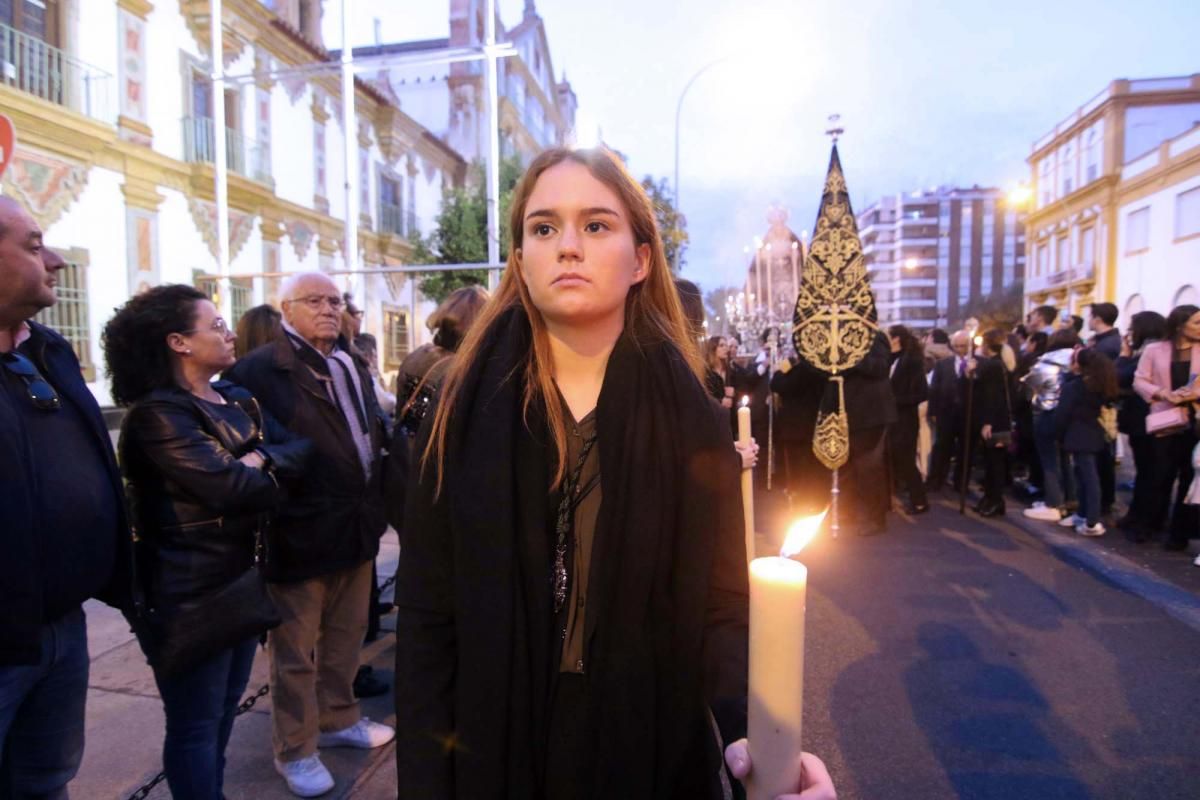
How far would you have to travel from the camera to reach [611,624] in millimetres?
1271

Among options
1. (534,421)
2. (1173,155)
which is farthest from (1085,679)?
(1173,155)

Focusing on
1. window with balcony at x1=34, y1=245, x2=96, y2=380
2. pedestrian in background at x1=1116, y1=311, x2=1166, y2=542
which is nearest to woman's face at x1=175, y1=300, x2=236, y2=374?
pedestrian in background at x1=1116, y1=311, x2=1166, y2=542

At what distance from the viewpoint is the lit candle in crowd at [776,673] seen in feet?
2.56

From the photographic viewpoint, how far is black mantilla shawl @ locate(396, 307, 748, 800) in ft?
4.09

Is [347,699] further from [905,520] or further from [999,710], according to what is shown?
[905,520]

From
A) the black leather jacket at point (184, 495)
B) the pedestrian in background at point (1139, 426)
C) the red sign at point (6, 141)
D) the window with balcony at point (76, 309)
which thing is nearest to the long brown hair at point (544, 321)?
the black leather jacket at point (184, 495)

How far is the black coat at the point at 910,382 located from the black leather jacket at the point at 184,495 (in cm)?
704

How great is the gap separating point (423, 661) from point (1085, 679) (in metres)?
3.71

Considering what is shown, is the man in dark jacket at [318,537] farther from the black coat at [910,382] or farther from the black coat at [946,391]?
the black coat at [946,391]

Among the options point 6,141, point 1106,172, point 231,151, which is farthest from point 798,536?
point 1106,172

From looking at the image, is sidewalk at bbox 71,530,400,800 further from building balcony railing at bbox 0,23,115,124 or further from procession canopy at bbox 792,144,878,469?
building balcony railing at bbox 0,23,115,124

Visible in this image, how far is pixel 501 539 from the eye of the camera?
49.3 inches

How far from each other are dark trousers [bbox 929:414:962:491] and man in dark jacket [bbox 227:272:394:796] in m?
7.14

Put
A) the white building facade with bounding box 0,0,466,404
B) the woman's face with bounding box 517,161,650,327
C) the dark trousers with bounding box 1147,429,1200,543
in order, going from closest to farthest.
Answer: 1. the woman's face with bounding box 517,161,650,327
2. the dark trousers with bounding box 1147,429,1200,543
3. the white building facade with bounding box 0,0,466,404
